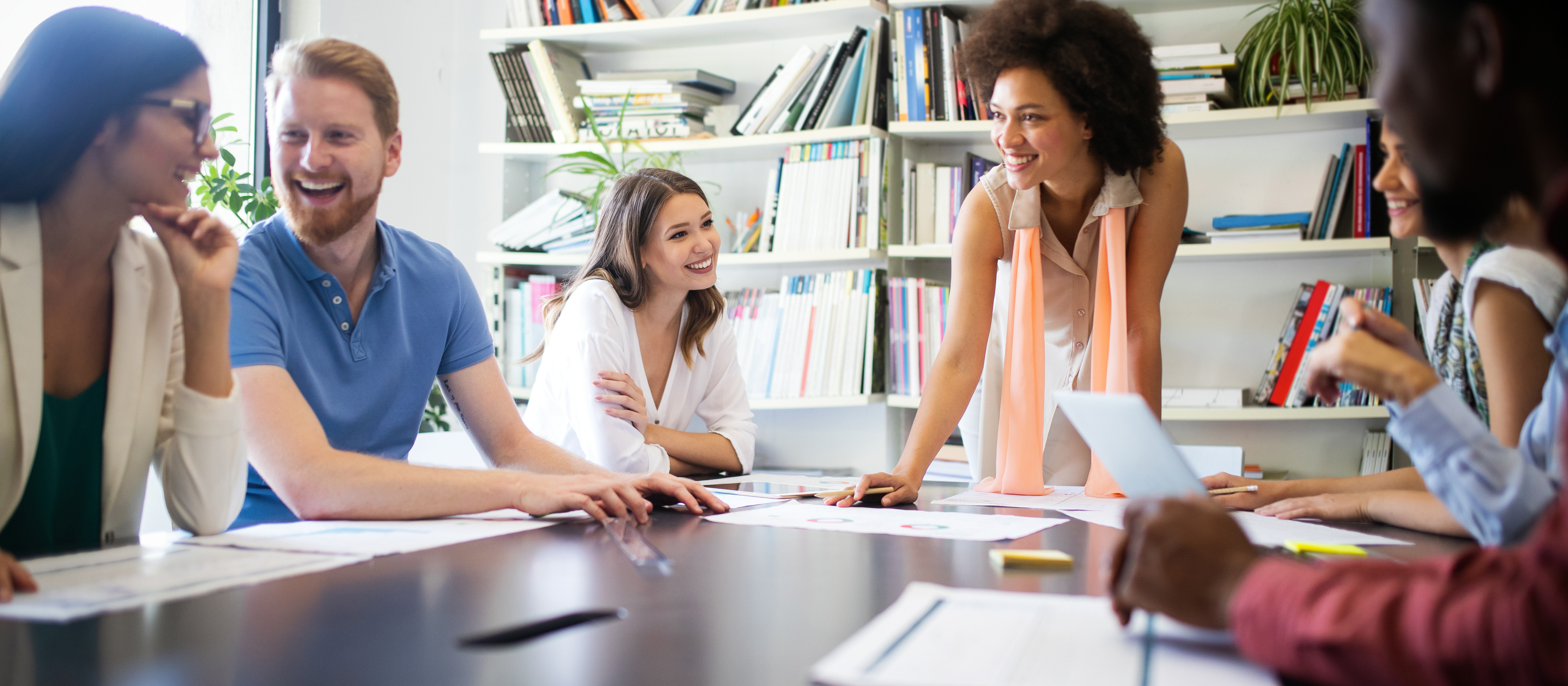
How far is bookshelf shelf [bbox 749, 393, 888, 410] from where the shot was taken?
2898 mm

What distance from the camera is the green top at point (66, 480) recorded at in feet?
3.54

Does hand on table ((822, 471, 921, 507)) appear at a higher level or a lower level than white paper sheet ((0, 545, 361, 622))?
lower

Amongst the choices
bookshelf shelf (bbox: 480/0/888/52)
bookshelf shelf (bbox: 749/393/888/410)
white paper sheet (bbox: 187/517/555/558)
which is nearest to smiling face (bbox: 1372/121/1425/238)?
white paper sheet (bbox: 187/517/555/558)

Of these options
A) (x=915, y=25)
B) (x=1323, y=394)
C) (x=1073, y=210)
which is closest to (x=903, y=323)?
(x=915, y=25)

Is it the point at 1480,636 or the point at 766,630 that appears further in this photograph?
the point at 766,630

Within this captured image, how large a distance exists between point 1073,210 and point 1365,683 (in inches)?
59.9

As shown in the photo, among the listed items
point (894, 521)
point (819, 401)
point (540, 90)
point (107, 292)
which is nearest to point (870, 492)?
point (894, 521)

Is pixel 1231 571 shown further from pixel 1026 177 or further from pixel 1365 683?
pixel 1026 177

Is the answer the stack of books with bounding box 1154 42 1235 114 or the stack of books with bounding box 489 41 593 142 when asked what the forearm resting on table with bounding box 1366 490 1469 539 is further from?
the stack of books with bounding box 489 41 593 142

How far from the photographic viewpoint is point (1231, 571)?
22.6 inches

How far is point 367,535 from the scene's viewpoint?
108 cm

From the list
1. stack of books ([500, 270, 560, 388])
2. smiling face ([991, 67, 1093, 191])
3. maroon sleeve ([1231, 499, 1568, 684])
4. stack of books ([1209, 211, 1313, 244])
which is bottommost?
maroon sleeve ([1231, 499, 1568, 684])

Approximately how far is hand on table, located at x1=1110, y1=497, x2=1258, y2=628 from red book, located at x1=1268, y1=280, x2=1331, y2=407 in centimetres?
228

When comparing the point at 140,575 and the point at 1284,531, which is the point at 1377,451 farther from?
the point at 140,575
